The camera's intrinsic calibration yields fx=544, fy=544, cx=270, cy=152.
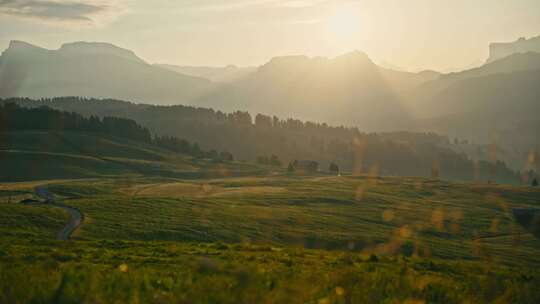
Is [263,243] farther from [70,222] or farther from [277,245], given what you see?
[70,222]

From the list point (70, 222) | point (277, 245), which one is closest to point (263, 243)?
point (277, 245)

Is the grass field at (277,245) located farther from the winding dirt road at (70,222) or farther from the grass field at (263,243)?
the winding dirt road at (70,222)

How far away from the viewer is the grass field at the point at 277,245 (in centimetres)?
1309

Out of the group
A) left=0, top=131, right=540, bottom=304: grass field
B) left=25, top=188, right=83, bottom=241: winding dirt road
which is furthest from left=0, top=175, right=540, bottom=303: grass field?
left=25, top=188, right=83, bottom=241: winding dirt road

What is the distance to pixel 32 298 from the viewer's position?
11.6 meters

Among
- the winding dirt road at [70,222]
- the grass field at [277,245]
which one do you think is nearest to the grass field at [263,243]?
the grass field at [277,245]

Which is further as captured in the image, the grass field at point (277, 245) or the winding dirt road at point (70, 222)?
the winding dirt road at point (70, 222)

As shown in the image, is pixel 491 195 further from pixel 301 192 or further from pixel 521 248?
pixel 521 248

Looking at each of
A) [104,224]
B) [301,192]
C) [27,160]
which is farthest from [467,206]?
[27,160]

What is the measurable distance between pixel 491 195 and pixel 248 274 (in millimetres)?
172930

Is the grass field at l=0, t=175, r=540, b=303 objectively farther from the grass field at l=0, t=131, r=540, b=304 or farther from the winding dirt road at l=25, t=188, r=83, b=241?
the winding dirt road at l=25, t=188, r=83, b=241

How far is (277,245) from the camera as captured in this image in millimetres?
67188

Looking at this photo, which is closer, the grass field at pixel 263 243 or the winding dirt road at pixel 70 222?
the grass field at pixel 263 243

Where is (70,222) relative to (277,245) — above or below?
above
